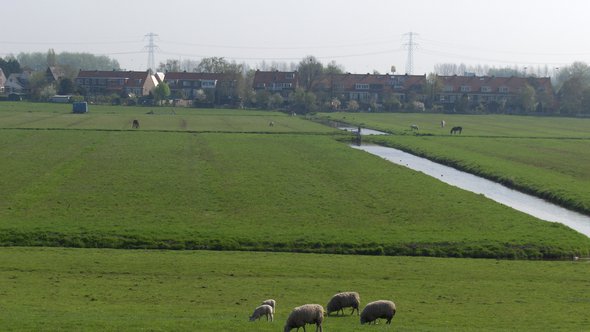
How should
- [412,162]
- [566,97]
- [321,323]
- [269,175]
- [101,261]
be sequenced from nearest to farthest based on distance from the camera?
[321,323], [101,261], [269,175], [412,162], [566,97]

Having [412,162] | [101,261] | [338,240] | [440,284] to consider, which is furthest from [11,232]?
[412,162]

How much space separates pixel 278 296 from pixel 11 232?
46.4 feet

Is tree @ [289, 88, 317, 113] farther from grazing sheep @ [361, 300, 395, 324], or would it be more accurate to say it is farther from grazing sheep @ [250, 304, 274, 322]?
grazing sheep @ [250, 304, 274, 322]

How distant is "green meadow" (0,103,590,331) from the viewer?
22.6 m

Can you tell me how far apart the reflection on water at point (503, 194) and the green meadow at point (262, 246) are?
6.21 ft

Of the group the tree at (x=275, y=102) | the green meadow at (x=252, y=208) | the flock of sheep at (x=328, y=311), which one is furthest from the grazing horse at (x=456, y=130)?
the flock of sheep at (x=328, y=311)

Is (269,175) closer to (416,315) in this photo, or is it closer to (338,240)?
(338,240)

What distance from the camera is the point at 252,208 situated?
136ft

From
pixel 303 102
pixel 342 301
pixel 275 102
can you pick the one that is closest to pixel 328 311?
pixel 342 301

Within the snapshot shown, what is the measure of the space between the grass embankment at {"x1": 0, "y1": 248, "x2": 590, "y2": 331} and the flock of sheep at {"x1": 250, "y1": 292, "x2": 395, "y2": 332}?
35 centimetres

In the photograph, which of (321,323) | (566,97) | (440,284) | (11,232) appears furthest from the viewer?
(566,97)

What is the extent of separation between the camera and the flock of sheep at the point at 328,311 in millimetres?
19891

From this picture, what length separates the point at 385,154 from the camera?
81.0m

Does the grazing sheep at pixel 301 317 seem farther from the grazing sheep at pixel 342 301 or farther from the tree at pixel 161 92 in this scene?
the tree at pixel 161 92
